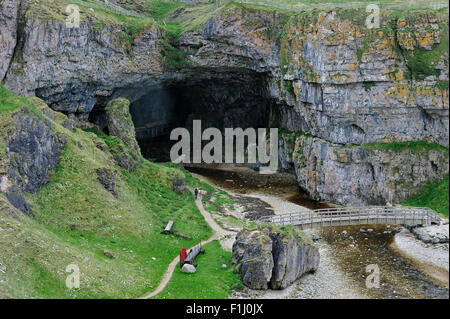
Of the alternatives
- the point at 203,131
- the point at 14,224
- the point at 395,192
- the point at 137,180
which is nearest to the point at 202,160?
the point at 203,131

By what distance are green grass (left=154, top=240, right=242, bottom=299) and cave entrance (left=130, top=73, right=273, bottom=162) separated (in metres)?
40.0

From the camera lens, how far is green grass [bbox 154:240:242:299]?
3216 cm

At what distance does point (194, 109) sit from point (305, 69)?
111 feet

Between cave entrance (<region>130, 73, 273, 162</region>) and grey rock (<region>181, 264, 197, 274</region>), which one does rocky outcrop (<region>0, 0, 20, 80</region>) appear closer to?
cave entrance (<region>130, 73, 273, 162</region>)

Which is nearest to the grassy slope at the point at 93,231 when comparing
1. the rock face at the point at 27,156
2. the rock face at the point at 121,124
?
the rock face at the point at 27,156

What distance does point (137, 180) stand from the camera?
50.7 metres

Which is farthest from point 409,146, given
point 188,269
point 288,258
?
point 188,269

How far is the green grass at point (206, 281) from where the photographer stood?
32.2 metres

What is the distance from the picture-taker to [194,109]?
8869 cm

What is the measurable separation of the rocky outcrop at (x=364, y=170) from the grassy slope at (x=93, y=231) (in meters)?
16.4

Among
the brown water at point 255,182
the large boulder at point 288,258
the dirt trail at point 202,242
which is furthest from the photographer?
the brown water at point 255,182

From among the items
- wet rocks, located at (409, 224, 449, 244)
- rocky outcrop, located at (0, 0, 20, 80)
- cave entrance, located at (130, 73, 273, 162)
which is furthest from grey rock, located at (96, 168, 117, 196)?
cave entrance, located at (130, 73, 273, 162)

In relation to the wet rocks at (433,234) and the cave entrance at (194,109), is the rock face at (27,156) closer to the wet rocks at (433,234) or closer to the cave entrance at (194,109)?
the wet rocks at (433,234)

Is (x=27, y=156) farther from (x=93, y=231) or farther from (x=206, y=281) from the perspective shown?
(x=206, y=281)
